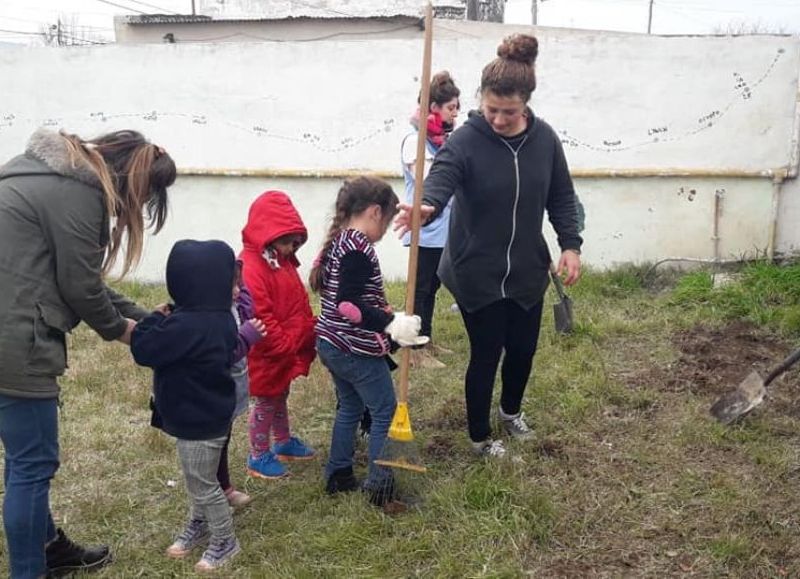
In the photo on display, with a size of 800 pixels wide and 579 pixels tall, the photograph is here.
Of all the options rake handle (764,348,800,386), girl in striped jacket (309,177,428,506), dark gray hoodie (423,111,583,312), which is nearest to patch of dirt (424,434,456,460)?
girl in striped jacket (309,177,428,506)

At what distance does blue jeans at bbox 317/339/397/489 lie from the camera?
3176 millimetres

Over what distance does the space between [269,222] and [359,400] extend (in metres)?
0.84

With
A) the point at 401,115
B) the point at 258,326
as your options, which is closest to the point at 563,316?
the point at 258,326

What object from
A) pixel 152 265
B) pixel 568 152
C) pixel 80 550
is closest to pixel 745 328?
pixel 568 152

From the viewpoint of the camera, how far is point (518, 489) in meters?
3.25

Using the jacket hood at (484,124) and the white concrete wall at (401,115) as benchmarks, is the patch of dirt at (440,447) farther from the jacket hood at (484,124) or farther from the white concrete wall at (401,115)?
the white concrete wall at (401,115)

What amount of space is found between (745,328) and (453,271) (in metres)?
2.95

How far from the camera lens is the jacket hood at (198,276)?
8.85 ft

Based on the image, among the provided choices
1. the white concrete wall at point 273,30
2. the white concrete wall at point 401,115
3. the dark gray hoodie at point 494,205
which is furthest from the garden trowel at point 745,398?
the white concrete wall at point 273,30

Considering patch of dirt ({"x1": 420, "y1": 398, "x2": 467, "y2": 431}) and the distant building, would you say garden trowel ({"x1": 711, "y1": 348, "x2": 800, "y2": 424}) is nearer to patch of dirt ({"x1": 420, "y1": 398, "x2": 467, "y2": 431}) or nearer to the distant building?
patch of dirt ({"x1": 420, "y1": 398, "x2": 467, "y2": 431})

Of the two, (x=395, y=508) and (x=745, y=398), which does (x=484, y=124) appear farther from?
(x=745, y=398)

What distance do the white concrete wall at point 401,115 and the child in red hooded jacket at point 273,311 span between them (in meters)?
3.98

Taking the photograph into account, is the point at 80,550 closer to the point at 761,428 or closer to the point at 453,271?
the point at 453,271

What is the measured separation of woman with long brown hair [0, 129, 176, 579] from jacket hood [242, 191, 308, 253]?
624 millimetres
